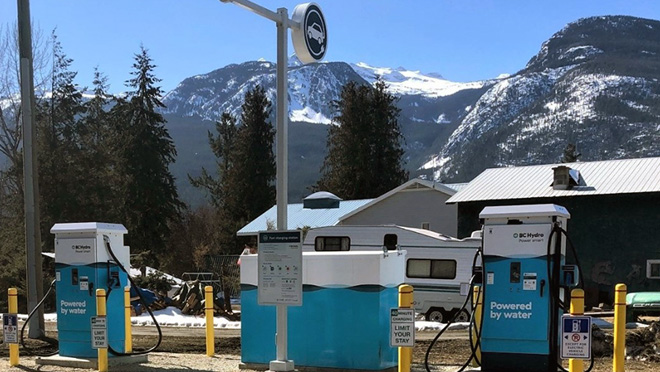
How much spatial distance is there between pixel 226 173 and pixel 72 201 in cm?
2592

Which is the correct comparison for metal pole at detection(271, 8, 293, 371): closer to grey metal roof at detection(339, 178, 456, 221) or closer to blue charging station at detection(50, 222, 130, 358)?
blue charging station at detection(50, 222, 130, 358)

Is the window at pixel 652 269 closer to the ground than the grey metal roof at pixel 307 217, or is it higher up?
closer to the ground

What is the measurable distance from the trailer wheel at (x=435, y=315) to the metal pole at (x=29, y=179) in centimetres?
1148

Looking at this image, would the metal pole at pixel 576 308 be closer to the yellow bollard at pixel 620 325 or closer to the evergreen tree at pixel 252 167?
the yellow bollard at pixel 620 325

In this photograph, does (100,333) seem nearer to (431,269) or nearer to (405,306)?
(405,306)

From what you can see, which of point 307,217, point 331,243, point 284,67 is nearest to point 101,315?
point 284,67

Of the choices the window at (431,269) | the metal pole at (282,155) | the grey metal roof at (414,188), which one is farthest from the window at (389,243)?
the grey metal roof at (414,188)

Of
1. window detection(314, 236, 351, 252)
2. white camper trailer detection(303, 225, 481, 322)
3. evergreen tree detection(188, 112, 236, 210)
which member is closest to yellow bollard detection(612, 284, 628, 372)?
white camper trailer detection(303, 225, 481, 322)

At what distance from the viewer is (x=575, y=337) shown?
8578 mm

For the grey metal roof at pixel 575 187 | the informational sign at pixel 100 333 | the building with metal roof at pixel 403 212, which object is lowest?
the informational sign at pixel 100 333

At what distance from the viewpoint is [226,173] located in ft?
223

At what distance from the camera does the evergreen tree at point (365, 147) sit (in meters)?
62.8

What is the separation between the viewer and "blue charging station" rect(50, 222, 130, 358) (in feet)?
39.3

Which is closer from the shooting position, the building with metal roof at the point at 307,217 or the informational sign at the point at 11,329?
the informational sign at the point at 11,329
